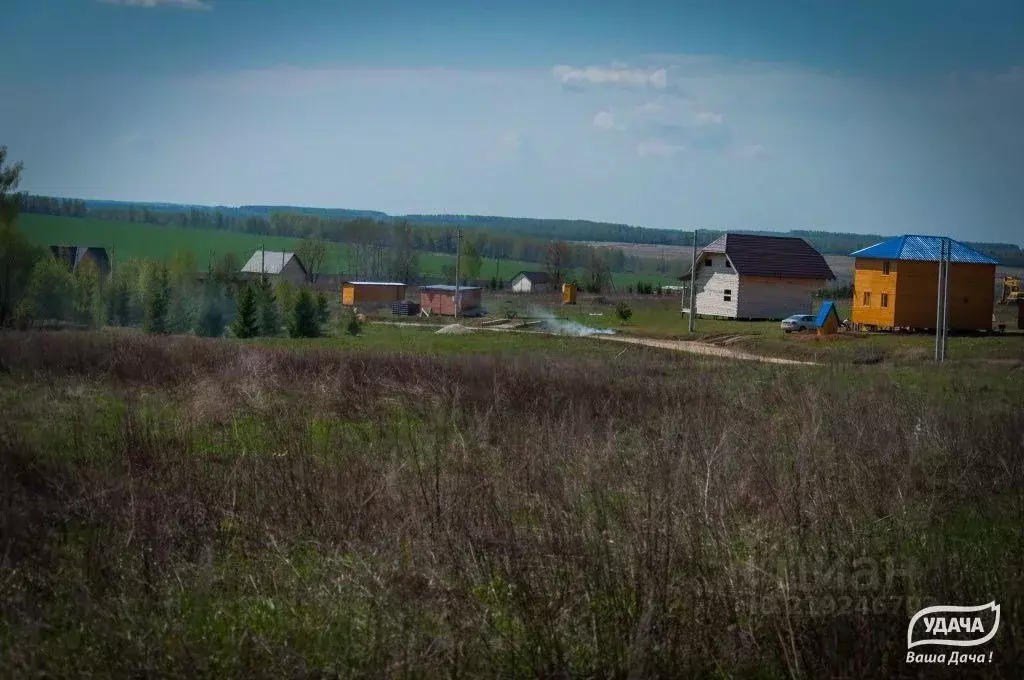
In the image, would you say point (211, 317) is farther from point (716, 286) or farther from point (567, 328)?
point (716, 286)

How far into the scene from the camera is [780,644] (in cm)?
546

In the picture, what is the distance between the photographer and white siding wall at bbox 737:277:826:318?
47.5m

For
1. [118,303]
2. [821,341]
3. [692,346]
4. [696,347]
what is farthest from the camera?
[118,303]

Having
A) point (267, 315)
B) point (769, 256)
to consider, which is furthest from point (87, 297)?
point (769, 256)

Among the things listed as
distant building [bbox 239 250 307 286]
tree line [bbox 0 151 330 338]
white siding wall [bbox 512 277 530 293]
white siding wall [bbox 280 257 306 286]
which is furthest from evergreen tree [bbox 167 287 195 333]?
white siding wall [bbox 512 277 530 293]

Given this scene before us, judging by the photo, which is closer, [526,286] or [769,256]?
[769,256]

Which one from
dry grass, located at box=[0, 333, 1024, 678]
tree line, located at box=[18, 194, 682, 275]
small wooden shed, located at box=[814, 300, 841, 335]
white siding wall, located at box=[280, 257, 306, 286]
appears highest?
tree line, located at box=[18, 194, 682, 275]

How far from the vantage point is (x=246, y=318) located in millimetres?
42312

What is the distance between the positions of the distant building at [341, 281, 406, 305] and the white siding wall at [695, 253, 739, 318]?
25.1m

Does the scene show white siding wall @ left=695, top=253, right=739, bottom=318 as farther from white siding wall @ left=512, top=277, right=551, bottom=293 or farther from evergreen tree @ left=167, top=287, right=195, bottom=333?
white siding wall @ left=512, top=277, right=551, bottom=293

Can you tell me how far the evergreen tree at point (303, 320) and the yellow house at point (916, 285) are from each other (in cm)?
2165

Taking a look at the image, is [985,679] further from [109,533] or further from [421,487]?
[109,533]

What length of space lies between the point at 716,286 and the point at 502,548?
1721 inches

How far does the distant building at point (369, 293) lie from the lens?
69.1 m
